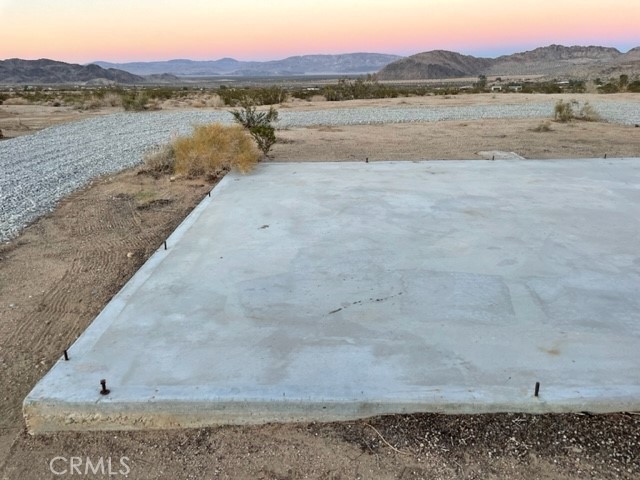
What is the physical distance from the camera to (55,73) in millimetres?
152625

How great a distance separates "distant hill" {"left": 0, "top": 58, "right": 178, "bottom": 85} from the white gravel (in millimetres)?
127486

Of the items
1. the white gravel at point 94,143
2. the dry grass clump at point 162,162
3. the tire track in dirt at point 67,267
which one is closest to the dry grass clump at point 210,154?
the tire track in dirt at point 67,267

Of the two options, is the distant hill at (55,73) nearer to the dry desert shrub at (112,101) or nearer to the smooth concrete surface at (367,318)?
the dry desert shrub at (112,101)

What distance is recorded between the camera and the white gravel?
31.9 feet

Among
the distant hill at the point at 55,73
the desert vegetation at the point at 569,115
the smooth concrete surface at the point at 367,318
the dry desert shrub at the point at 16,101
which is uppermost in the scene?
the distant hill at the point at 55,73

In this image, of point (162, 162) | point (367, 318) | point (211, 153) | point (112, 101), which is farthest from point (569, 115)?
point (112, 101)

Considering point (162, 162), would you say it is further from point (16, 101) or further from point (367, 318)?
point (16, 101)

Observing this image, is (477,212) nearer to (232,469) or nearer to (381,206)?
(381,206)

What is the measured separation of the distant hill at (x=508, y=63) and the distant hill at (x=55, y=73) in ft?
226

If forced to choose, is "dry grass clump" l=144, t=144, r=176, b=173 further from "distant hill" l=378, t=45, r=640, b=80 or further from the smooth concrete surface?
"distant hill" l=378, t=45, r=640, b=80

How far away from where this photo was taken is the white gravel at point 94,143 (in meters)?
9.73

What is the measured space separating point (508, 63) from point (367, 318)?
556 feet

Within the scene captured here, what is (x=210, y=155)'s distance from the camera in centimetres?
1076

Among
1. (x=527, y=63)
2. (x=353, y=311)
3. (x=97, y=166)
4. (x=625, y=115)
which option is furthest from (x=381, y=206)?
(x=527, y=63)
